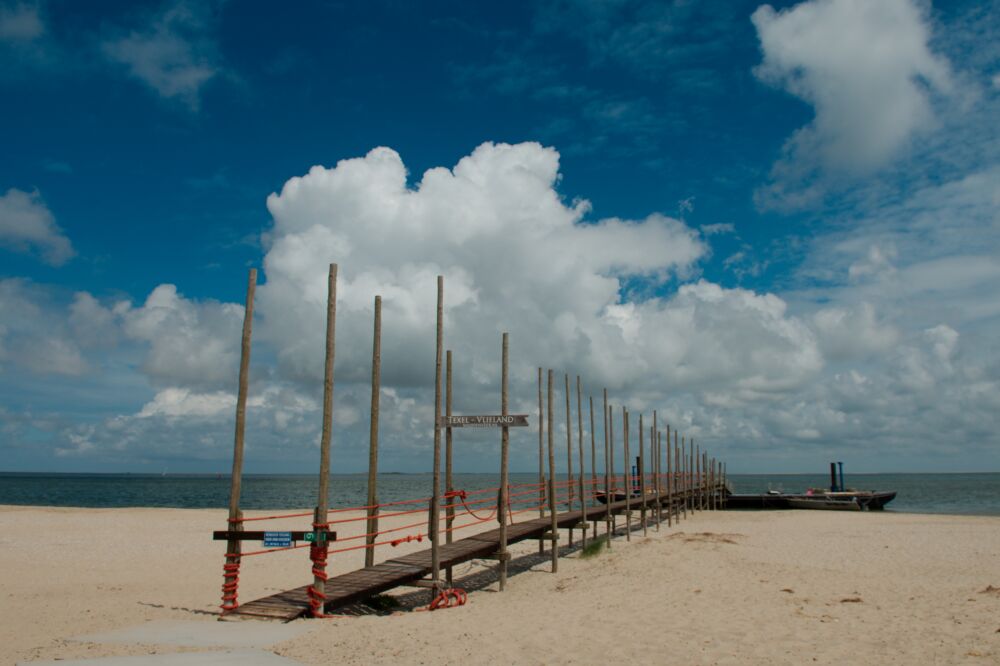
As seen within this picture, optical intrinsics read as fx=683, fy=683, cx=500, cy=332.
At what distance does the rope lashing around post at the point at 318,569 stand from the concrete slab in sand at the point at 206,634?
1.28 ft

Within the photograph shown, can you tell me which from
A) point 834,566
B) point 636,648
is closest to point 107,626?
point 636,648

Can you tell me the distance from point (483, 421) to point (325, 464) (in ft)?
9.01

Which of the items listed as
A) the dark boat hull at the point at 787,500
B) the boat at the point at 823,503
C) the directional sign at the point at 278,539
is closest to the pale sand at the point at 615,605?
the directional sign at the point at 278,539

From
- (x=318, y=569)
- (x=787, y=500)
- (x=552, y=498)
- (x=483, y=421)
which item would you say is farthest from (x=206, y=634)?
(x=787, y=500)

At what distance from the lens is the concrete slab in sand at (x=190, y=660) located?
6.25 m

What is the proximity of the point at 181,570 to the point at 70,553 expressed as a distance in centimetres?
498

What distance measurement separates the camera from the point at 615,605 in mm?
10039

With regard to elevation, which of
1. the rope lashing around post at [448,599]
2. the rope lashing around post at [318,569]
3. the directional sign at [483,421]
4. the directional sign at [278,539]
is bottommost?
the rope lashing around post at [448,599]

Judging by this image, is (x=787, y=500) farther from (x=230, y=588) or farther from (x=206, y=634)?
(x=206, y=634)

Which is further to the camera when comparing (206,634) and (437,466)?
(437,466)

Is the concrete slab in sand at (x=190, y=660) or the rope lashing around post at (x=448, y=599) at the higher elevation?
the concrete slab in sand at (x=190, y=660)

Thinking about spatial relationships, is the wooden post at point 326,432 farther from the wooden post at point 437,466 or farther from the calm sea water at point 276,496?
the calm sea water at point 276,496

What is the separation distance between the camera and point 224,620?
8516 mm

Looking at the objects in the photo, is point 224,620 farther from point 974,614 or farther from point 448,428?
point 974,614
